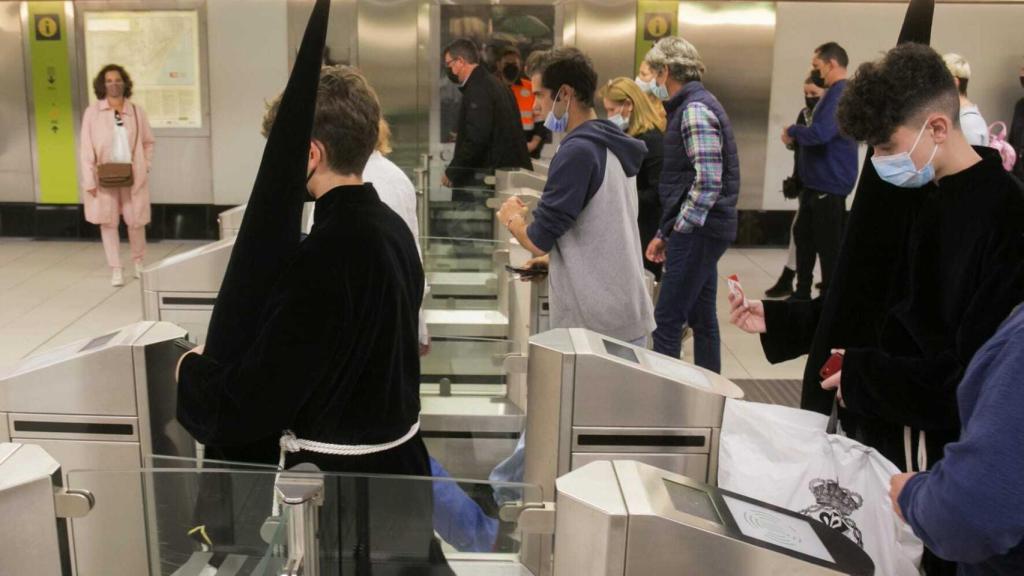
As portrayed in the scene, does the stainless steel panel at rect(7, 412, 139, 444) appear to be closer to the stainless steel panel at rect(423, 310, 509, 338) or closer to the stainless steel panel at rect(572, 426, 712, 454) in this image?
the stainless steel panel at rect(572, 426, 712, 454)

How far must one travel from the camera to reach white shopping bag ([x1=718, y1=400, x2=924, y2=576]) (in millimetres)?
1805

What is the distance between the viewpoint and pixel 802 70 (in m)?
9.08

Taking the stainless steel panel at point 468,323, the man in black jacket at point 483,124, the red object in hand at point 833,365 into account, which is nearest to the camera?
the red object in hand at point 833,365

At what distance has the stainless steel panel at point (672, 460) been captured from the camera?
2170 millimetres

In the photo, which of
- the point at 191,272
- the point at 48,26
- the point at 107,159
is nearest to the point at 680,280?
the point at 191,272

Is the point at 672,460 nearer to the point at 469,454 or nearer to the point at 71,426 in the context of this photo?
the point at 469,454

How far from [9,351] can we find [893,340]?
5155 millimetres

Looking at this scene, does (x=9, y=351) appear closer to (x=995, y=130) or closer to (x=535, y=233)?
(x=535, y=233)

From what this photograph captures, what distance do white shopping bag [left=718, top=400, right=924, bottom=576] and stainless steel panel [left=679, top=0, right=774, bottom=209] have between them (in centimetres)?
738

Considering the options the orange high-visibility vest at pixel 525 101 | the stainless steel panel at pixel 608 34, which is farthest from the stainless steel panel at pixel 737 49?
the orange high-visibility vest at pixel 525 101

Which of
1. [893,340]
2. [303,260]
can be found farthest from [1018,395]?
[303,260]

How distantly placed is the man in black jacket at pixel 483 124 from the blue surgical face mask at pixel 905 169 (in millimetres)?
3439

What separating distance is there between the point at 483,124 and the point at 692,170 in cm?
163

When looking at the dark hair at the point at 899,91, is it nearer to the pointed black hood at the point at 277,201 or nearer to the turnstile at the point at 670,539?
the turnstile at the point at 670,539
